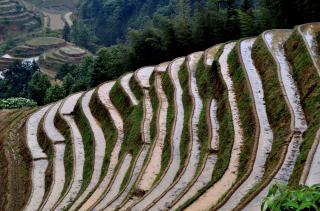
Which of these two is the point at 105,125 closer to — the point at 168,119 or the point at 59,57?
the point at 168,119

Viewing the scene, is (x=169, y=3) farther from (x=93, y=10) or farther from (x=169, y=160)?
(x=169, y=160)

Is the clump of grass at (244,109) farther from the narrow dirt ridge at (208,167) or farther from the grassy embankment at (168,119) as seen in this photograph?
the grassy embankment at (168,119)

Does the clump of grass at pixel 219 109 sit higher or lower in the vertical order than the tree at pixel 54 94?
lower

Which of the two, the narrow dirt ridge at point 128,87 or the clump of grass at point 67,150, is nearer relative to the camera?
the clump of grass at point 67,150

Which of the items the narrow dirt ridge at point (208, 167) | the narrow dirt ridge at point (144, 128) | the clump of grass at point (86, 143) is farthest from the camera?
the clump of grass at point (86, 143)

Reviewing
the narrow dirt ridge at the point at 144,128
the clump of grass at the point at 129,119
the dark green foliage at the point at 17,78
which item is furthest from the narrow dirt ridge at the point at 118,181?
the dark green foliage at the point at 17,78

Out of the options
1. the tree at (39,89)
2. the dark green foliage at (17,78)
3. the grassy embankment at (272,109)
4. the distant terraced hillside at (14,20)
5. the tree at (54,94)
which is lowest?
the grassy embankment at (272,109)

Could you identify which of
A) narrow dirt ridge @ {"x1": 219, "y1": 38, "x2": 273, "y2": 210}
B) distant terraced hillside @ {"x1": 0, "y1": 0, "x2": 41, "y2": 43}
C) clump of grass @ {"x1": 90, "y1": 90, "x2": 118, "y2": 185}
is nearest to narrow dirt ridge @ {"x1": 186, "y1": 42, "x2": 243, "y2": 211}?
narrow dirt ridge @ {"x1": 219, "y1": 38, "x2": 273, "y2": 210}

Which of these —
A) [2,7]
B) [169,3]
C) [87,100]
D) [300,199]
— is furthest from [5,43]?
[300,199]
